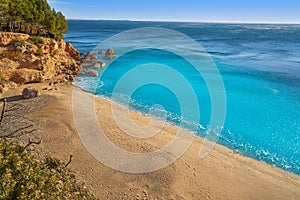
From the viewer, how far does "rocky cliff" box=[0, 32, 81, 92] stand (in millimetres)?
25406

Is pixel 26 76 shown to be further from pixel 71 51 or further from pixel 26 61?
pixel 71 51

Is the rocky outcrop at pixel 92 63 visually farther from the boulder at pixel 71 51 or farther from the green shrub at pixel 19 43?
the green shrub at pixel 19 43

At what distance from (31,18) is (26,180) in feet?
113

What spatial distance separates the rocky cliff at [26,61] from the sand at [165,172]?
9123 mm

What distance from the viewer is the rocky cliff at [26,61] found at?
2541 cm

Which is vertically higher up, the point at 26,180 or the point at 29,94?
the point at 26,180

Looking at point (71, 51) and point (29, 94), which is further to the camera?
point (71, 51)

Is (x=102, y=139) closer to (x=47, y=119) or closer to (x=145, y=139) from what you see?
(x=145, y=139)

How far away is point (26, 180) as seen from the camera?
18.6 ft

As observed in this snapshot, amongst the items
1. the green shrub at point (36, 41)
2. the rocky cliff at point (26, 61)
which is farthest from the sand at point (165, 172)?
the green shrub at point (36, 41)

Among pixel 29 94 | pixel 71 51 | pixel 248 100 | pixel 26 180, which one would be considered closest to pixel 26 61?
pixel 29 94

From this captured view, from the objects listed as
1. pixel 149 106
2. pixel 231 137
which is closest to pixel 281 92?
pixel 231 137

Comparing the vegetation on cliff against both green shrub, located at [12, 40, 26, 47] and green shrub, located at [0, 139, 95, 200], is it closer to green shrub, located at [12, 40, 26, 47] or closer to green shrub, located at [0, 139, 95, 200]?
green shrub, located at [12, 40, 26, 47]

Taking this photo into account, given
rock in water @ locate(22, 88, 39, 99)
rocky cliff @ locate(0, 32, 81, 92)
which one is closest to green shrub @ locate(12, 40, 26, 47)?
rocky cliff @ locate(0, 32, 81, 92)
